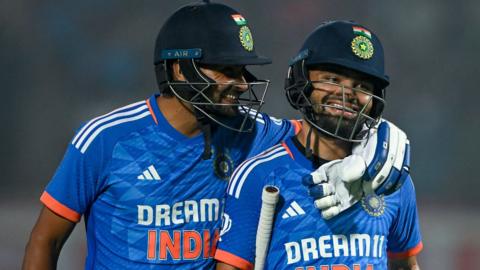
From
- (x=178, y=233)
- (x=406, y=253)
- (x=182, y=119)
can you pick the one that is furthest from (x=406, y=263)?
(x=182, y=119)

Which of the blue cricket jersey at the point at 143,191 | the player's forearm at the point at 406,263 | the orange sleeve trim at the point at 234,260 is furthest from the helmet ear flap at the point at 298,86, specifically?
the player's forearm at the point at 406,263

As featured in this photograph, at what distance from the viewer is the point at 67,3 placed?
23.9 feet

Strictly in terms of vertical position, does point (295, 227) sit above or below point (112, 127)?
below

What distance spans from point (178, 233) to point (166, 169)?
8.4 inches

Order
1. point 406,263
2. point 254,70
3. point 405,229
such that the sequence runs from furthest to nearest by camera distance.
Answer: point 254,70
point 406,263
point 405,229

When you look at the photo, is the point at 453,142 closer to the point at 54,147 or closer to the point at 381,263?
the point at 54,147

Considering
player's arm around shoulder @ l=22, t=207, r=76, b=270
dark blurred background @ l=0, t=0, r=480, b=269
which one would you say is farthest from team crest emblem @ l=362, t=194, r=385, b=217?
dark blurred background @ l=0, t=0, r=480, b=269

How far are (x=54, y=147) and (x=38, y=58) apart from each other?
0.73 metres

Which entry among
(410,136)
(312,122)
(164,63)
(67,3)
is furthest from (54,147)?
(312,122)

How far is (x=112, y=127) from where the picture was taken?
298 cm

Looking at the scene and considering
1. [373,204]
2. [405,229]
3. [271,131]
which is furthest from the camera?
[271,131]

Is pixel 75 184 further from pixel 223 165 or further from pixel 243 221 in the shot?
pixel 243 221

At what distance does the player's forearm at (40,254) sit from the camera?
2.98 m

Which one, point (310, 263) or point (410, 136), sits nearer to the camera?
point (310, 263)
